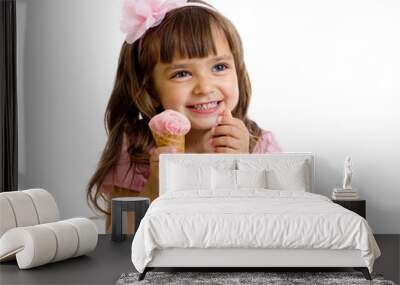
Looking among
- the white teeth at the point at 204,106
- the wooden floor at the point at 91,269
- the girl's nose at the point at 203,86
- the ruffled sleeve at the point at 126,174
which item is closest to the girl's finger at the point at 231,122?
the white teeth at the point at 204,106

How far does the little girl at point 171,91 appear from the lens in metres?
6.87

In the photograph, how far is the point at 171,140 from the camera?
6988 millimetres

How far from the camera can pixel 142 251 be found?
4.84 metres

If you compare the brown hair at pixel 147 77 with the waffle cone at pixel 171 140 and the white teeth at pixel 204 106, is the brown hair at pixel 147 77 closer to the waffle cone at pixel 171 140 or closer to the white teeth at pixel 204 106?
the waffle cone at pixel 171 140

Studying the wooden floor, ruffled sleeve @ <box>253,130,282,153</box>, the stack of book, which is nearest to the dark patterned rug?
the wooden floor

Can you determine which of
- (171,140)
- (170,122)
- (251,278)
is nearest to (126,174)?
(171,140)

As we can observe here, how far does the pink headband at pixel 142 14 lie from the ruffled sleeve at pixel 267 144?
1.39m

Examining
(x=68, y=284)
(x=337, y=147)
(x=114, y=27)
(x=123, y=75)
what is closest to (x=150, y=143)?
(x=123, y=75)

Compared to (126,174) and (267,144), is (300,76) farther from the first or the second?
(126,174)

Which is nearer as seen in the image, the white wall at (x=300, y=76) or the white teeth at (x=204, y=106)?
the white teeth at (x=204, y=106)

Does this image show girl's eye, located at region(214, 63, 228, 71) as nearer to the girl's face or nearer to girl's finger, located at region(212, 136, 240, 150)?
the girl's face

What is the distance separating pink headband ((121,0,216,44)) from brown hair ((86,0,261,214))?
2.0 inches

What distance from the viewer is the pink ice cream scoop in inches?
273

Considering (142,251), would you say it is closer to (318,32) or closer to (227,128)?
(227,128)
